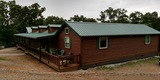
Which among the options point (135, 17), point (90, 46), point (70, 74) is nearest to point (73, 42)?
point (90, 46)

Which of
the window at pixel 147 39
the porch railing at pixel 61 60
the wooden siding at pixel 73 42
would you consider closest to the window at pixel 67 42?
the wooden siding at pixel 73 42

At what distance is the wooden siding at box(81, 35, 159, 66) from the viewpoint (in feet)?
42.6

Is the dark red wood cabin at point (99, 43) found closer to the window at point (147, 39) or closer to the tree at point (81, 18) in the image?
the window at point (147, 39)

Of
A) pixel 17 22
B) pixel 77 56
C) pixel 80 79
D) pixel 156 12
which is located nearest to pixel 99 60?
pixel 77 56

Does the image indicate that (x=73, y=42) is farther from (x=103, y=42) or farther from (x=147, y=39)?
(x=147, y=39)

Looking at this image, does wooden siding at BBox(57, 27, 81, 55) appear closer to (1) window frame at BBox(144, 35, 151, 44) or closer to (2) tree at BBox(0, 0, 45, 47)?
(1) window frame at BBox(144, 35, 151, 44)

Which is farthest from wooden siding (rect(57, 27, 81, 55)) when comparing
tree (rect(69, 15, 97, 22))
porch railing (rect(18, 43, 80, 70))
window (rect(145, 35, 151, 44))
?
tree (rect(69, 15, 97, 22))

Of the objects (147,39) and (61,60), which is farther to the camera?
(147,39)

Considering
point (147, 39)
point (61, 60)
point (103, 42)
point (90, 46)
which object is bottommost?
point (61, 60)

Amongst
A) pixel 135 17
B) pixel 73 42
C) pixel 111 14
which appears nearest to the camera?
pixel 73 42

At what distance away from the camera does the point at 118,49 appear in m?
15.2

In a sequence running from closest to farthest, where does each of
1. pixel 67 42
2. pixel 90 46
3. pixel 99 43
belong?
pixel 90 46, pixel 99 43, pixel 67 42

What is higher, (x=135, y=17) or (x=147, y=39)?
(x=135, y=17)

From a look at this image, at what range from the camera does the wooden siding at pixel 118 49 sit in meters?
13.0
